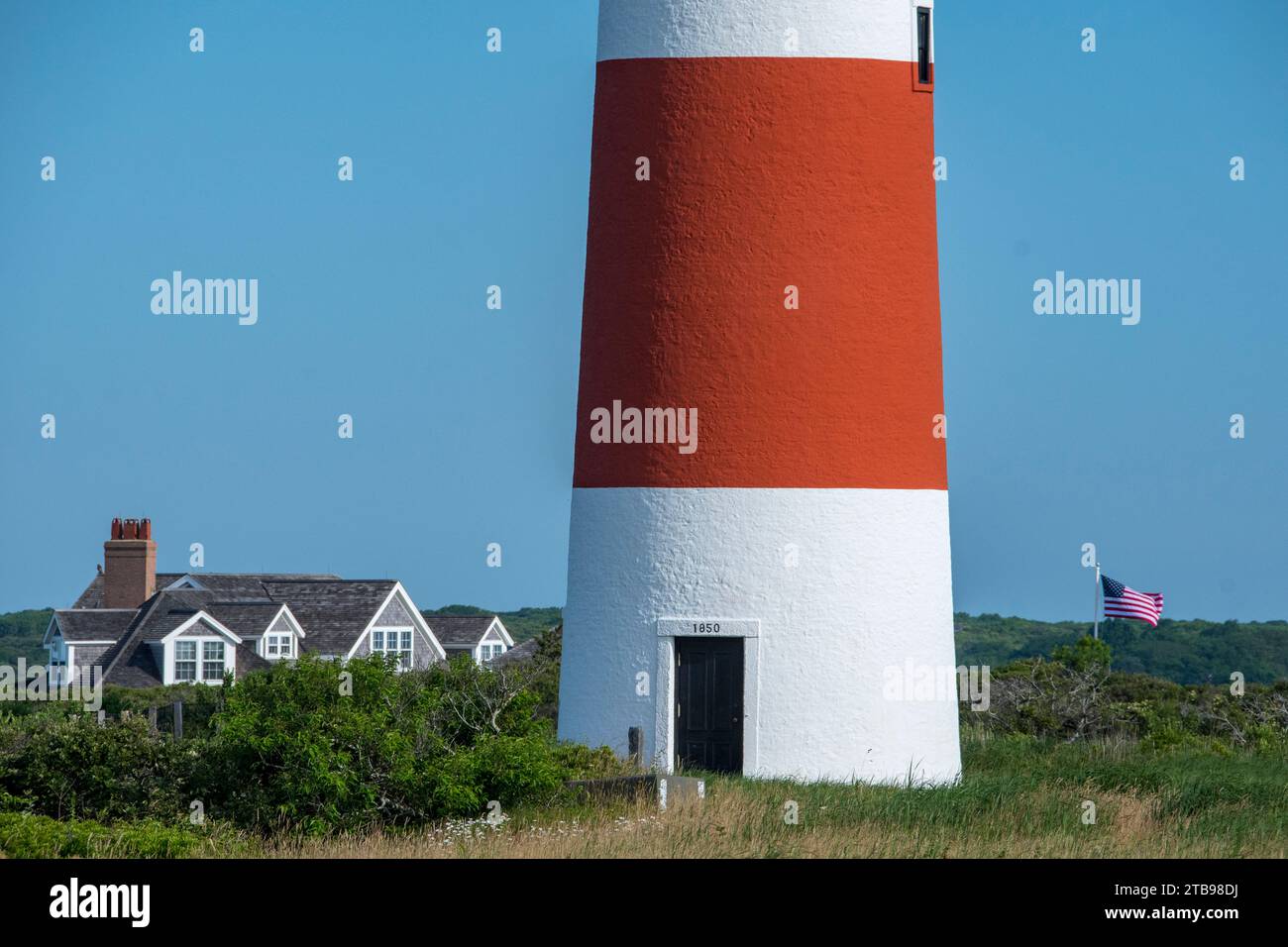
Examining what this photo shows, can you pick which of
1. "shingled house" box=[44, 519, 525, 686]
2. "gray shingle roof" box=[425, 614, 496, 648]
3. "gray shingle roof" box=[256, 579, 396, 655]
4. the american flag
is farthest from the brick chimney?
the american flag

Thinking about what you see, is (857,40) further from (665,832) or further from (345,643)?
(345,643)

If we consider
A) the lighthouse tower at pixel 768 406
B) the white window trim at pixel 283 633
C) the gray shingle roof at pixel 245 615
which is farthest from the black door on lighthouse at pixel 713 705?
the gray shingle roof at pixel 245 615

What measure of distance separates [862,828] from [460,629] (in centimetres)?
4997

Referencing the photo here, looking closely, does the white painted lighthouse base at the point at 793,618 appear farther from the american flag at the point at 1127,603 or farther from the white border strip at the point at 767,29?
the american flag at the point at 1127,603

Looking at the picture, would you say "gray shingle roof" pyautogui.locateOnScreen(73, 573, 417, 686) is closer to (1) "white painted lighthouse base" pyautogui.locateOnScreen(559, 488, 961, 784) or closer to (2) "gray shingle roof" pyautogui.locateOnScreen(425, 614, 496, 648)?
(2) "gray shingle roof" pyautogui.locateOnScreen(425, 614, 496, 648)

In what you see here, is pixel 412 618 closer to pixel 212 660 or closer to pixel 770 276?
pixel 212 660

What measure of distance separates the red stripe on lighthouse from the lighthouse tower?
2cm

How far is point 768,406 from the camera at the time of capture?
2011 centimetres

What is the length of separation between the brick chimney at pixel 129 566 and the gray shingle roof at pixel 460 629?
937cm

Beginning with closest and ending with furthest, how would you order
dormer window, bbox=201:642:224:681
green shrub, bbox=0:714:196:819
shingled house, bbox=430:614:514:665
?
green shrub, bbox=0:714:196:819 < dormer window, bbox=201:642:224:681 < shingled house, bbox=430:614:514:665

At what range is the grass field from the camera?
611 inches

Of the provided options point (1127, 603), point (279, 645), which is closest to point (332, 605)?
point (279, 645)

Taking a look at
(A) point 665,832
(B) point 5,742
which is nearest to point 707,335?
(A) point 665,832

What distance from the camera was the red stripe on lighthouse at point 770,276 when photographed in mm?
20203
